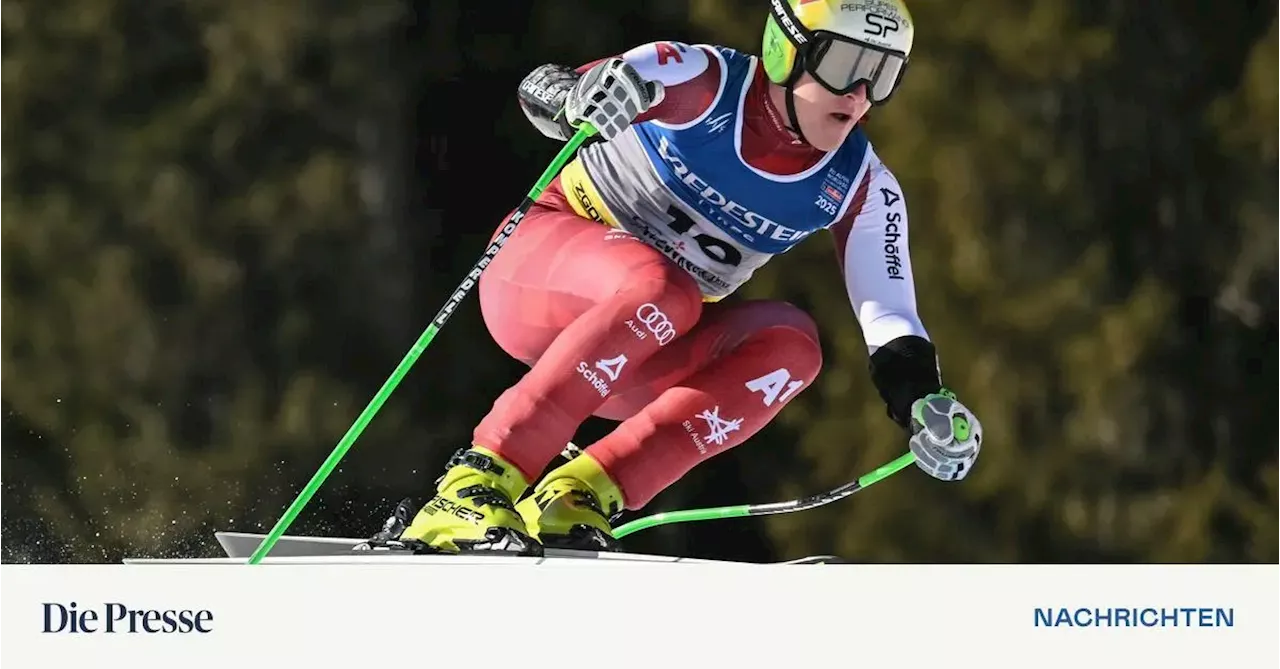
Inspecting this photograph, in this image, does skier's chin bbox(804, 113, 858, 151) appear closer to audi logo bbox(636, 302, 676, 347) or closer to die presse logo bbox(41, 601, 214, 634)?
audi logo bbox(636, 302, 676, 347)

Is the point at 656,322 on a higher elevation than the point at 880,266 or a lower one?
higher

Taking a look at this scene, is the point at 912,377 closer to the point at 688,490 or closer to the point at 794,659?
the point at 794,659

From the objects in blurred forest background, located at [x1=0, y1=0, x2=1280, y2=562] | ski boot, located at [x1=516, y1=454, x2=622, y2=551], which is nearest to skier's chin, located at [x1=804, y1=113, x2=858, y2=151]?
ski boot, located at [x1=516, y1=454, x2=622, y2=551]

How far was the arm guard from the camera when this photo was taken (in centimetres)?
362

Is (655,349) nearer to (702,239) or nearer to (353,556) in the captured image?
(702,239)

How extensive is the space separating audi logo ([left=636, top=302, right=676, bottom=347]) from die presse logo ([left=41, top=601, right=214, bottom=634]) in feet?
2.95

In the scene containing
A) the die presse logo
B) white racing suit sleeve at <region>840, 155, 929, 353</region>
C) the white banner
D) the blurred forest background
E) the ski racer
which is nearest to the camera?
the white banner

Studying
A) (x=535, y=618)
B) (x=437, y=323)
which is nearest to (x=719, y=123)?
(x=437, y=323)

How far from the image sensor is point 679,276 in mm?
3586

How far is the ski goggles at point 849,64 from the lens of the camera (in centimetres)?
357

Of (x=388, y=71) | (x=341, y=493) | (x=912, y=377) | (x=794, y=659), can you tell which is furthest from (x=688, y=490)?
(x=794, y=659)

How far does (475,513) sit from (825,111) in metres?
0.97

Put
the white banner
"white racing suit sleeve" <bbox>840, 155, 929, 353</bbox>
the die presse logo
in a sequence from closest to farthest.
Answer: the white banner < the die presse logo < "white racing suit sleeve" <bbox>840, 155, 929, 353</bbox>

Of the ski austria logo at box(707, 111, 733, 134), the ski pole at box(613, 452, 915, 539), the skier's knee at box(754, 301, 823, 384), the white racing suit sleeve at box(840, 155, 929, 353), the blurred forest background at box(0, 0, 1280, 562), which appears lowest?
the blurred forest background at box(0, 0, 1280, 562)
